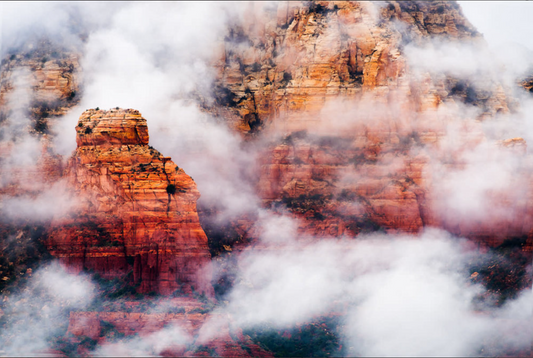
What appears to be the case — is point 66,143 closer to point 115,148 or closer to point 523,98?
point 115,148

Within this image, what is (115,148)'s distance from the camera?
6375 cm

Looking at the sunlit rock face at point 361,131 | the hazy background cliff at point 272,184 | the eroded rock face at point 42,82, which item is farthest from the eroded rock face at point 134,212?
the sunlit rock face at point 361,131

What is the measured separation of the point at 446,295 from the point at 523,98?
80.1 ft

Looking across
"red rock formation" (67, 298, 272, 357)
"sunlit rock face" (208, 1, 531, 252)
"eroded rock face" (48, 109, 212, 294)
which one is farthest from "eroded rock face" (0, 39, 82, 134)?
"red rock formation" (67, 298, 272, 357)

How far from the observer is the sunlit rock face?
6844 cm

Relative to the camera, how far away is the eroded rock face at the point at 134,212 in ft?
208

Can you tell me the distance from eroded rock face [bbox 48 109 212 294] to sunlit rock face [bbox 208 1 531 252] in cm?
1006

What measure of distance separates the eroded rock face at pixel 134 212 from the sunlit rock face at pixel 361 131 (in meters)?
10.1

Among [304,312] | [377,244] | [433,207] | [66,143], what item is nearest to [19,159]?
[66,143]

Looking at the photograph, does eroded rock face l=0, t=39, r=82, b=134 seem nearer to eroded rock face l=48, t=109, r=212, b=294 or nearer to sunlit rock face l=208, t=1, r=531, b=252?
eroded rock face l=48, t=109, r=212, b=294

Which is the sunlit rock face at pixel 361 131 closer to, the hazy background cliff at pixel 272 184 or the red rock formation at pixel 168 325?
the hazy background cliff at pixel 272 184

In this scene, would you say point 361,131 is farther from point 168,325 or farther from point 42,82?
point 42,82

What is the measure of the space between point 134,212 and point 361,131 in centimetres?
2314

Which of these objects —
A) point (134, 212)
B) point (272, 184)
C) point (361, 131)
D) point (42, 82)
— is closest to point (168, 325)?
point (134, 212)
